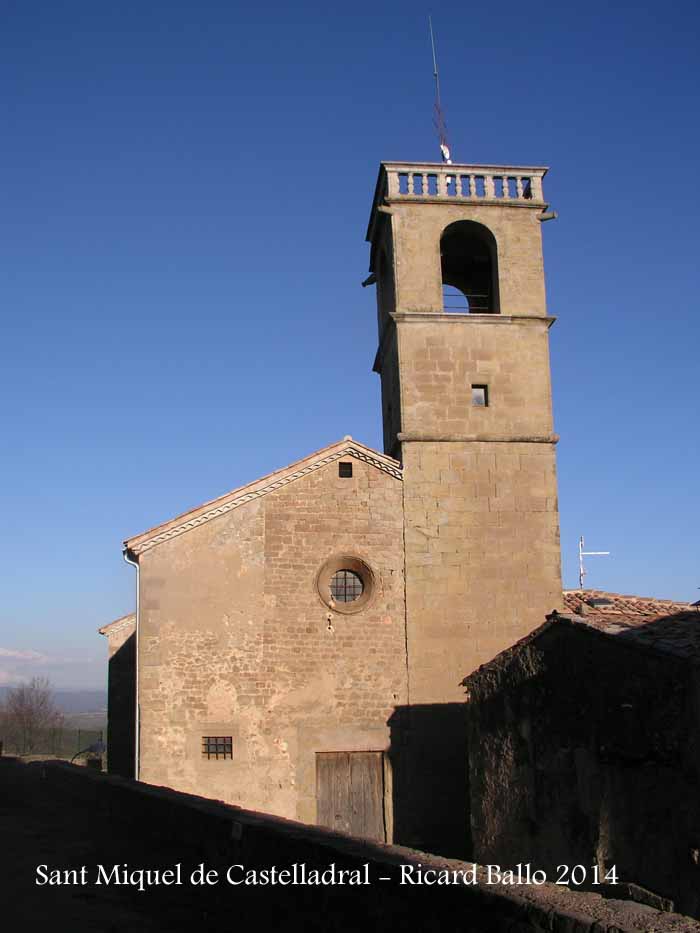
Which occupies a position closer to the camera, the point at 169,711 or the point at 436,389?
the point at 169,711

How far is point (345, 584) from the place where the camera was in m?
16.6

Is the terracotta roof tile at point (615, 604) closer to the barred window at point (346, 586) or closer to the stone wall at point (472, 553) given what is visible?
the stone wall at point (472, 553)

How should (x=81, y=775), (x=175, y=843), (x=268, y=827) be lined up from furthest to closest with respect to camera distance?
1. (x=81, y=775)
2. (x=175, y=843)
3. (x=268, y=827)

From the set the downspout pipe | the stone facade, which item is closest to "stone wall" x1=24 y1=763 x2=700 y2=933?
the downspout pipe

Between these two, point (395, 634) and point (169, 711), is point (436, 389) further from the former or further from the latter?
point (169, 711)

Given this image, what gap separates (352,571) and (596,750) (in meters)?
6.34

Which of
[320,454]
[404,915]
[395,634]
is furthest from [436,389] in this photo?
[404,915]

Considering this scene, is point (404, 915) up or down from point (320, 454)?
down

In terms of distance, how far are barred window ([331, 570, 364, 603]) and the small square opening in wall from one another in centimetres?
412

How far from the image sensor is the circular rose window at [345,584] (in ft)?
53.5

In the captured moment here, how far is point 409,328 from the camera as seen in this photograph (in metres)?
17.8

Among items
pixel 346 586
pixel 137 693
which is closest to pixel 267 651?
pixel 346 586

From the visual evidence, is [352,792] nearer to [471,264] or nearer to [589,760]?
[589,760]

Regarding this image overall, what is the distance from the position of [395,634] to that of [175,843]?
8.20 metres
